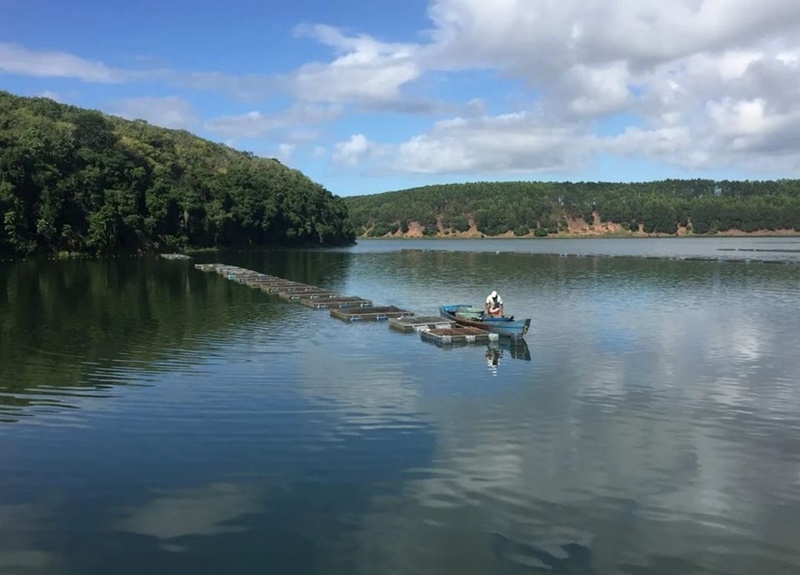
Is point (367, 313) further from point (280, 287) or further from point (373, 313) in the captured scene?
point (280, 287)

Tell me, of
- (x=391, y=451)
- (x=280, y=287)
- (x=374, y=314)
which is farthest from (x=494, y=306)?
(x=280, y=287)

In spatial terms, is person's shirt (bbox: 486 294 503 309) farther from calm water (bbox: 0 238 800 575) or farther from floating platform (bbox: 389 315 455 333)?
calm water (bbox: 0 238 800 575)

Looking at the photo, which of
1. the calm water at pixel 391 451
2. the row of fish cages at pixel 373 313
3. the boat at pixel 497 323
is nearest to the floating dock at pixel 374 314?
the row of fish cages at pixel 373 313

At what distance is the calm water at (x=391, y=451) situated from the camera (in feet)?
37.7

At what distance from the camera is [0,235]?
83562mm

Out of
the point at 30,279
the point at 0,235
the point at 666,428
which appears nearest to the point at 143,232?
the point at 0,235

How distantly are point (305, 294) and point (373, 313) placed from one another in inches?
447

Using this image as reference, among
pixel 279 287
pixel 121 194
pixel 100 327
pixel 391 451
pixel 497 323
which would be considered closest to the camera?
pixel 391 451

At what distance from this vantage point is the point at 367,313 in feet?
129

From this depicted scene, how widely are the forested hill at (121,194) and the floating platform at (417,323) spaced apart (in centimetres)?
6670

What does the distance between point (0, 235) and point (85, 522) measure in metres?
83.8

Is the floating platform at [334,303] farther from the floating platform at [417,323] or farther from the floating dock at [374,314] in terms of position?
the floating platform at [417,323]

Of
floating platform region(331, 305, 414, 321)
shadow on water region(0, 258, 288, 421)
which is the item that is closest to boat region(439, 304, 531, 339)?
floating platform region(331, 305, 414, 321)

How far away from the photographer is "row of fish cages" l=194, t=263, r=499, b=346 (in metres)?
31.2
